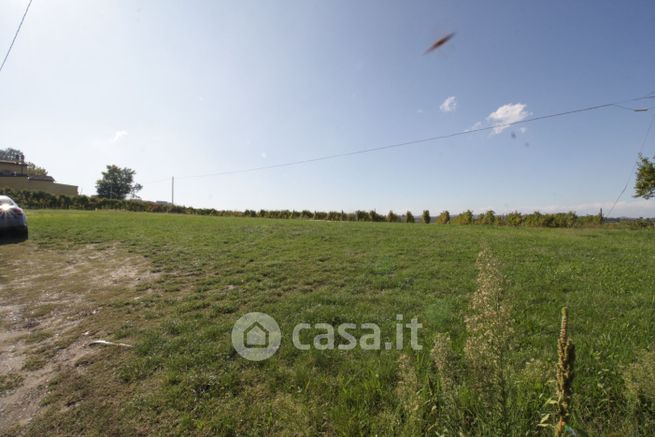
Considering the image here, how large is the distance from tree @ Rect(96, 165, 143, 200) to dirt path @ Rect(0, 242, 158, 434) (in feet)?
213

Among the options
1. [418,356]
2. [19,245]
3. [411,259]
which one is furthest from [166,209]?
[418,356]

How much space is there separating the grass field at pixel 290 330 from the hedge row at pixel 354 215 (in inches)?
A: 490

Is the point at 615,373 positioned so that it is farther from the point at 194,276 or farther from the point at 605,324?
the point at 194,276

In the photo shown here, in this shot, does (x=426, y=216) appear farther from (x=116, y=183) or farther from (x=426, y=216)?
(x=116, y=183)

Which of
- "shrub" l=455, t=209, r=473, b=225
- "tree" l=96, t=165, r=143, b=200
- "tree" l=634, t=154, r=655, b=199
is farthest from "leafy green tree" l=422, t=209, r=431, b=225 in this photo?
"tree" l=96, t=165, r=143, b=200

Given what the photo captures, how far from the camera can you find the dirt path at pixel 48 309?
2.96 m

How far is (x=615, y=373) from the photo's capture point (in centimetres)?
255

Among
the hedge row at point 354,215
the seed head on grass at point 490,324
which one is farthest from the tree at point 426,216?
the seed head on grass at point 490,324

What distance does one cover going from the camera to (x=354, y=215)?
29016 millimetres

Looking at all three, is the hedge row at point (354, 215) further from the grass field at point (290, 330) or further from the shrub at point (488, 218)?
the grass field at point (290, 330)

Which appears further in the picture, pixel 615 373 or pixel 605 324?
pixel 605 324

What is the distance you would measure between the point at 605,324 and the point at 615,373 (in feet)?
4.69

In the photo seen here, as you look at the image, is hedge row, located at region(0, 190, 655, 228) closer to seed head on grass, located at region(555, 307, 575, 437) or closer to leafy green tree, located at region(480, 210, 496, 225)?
leafy green tree, located at region(480, 210, 496, 225)

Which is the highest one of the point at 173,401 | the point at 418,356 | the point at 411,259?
the point at 411,259
